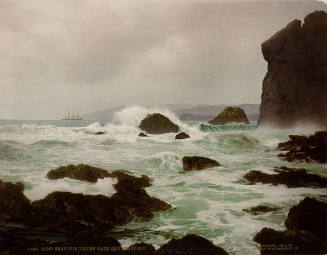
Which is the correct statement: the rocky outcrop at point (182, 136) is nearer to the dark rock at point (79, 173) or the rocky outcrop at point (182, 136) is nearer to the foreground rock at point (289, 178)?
the foreground rock at point (289, 178)

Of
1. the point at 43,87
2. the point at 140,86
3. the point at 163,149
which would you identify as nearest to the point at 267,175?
the point at 163,149

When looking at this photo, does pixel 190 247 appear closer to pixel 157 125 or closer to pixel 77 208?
pixel 77 208

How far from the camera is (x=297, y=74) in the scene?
19.7 feet

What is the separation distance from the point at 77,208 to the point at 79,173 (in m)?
0.56

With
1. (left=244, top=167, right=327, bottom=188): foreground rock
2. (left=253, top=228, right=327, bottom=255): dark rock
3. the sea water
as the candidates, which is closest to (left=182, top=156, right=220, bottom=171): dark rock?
the sea water

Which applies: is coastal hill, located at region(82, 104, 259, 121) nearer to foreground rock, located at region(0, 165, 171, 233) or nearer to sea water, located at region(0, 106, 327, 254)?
sea water, located at region(0, 106, 327, 254)

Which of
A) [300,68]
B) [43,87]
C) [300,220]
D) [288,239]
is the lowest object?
[288,239]

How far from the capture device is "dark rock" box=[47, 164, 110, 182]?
488 centimetres

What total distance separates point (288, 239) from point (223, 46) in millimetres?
3517

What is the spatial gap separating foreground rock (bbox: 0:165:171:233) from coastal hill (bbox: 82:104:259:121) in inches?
43.5

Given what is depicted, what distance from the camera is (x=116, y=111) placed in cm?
564

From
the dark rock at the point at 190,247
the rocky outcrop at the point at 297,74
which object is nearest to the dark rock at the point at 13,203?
the dark rock at the point at 190,247

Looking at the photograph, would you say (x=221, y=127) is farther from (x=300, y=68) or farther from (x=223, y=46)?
(x=300, y=68)

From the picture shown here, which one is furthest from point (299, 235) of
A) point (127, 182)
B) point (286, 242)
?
point (127, 182)
